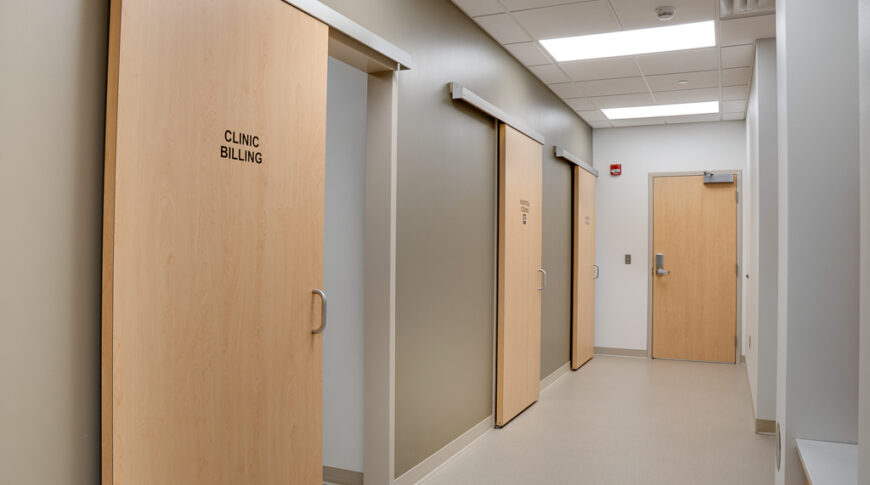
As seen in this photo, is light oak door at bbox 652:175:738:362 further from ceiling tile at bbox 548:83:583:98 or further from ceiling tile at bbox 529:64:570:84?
ceiling tile at bbox 529:64:570:84

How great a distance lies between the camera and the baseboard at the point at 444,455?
3.31 meters

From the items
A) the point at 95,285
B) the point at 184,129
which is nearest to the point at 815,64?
the point at 184,129

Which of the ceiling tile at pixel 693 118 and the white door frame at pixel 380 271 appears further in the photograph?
the ceiling tile at pixel 693 118

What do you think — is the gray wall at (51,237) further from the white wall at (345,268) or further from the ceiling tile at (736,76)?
the ceiling tile at (736,76)

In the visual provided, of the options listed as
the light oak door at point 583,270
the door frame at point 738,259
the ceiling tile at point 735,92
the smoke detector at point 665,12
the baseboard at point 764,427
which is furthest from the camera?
the door frame at point 738,259

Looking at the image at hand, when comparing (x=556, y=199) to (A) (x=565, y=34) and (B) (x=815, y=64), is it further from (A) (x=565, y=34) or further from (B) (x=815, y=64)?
(B) (x=815, y=64)

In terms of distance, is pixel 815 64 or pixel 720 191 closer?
pixel 815 64

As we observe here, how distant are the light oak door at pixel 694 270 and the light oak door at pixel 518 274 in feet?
8.99

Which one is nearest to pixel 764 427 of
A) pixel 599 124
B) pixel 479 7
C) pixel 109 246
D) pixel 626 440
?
pixel 626 440

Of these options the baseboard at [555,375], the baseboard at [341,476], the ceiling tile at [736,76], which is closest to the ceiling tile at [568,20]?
the ceiling tile at [736,76]

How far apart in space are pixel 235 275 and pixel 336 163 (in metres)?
1.44

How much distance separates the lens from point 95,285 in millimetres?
1659

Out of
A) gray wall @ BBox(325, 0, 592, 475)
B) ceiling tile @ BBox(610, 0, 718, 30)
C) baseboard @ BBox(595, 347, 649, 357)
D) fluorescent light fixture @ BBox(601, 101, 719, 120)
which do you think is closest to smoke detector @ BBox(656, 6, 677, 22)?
ceiling tile @ BBox(610, 0, 718, 30)

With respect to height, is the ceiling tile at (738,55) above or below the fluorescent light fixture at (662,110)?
below
